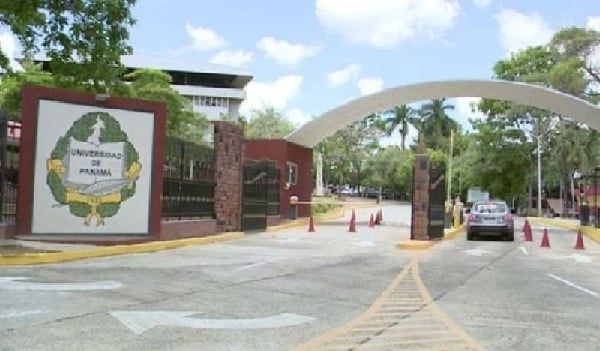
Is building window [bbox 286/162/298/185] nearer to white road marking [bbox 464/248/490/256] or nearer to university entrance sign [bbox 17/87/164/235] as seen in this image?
white road marking [bbox 464/248/490/256]

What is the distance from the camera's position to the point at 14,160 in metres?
16.0

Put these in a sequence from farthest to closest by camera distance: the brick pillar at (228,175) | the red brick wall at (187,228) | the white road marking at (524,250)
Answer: the brick pillar at (228,175) < the white road marking at (524,250) < the red brick wall at (187,228)

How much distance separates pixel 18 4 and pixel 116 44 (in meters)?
5.85

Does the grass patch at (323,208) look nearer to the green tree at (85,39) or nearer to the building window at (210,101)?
the green tree at (85,39)

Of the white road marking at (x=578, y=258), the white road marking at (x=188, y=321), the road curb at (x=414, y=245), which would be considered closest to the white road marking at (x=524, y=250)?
the white road marking at (x=578, y=258)

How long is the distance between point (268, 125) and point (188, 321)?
6828 cm

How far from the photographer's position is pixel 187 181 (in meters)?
20.7

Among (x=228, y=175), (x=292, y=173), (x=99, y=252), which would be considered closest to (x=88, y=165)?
(x=99, y=252)

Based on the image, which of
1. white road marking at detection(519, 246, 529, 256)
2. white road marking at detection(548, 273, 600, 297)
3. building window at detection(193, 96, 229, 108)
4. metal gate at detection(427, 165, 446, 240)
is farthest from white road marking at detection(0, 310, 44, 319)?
building window at detection(193, 96, 229, 108)

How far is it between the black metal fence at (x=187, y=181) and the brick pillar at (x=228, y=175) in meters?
0.24

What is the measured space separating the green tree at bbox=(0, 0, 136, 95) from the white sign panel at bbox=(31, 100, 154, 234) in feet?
7.16

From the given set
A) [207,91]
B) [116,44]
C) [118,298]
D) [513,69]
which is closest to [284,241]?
[116,44]

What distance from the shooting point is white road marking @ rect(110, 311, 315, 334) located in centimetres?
794

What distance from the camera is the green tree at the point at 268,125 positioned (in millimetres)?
74900
